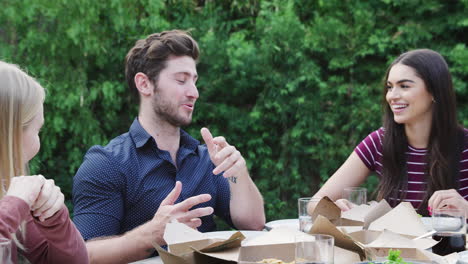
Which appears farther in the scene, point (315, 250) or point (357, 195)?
point (357, 195)

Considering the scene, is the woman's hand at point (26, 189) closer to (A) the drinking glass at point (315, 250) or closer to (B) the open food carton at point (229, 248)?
(B) the open food carton at point (229, 248)

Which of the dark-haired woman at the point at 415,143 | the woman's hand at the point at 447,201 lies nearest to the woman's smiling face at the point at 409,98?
the dark-haired woman at the point at 415,143

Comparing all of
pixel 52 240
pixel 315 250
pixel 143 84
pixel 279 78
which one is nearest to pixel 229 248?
pixel 315 250

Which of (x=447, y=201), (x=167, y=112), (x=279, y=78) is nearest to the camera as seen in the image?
(x=447, y=201)

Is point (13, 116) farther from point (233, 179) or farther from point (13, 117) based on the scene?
point (233, 179)

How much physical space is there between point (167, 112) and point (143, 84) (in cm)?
20

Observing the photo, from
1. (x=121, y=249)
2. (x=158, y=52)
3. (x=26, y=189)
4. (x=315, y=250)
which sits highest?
(x=158, y=52)

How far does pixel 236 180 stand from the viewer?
2344 mm

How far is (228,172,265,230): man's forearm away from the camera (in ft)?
7.66

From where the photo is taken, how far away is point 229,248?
1.52 meters

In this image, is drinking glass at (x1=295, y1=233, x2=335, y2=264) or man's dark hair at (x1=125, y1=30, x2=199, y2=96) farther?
man's dark hair at (x1=125, y1=30, x2=199, y2=96)

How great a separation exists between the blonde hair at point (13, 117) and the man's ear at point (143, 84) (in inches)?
39.1

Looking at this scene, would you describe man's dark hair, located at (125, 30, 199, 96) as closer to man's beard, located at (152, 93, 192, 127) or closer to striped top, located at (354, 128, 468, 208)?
man's beard, located at (152, 93, 192, 127)

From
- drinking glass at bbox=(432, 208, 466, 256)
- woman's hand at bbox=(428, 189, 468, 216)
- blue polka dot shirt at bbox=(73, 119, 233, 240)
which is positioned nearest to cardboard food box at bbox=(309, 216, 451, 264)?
drinking glass at bbox=(432, 208, 466, 256)
